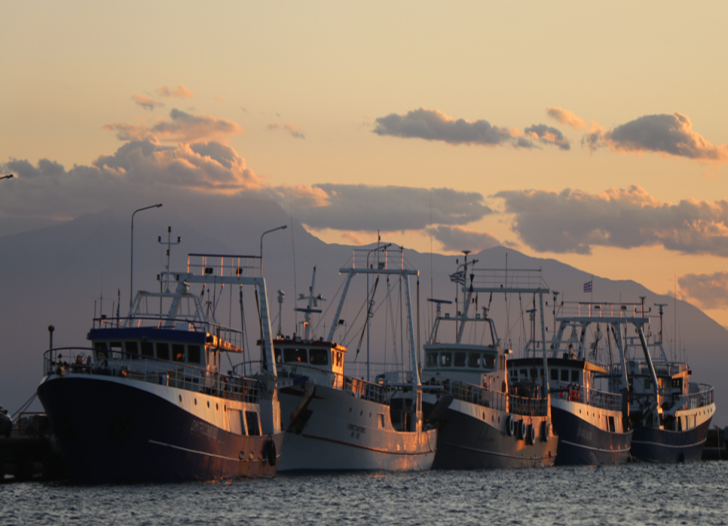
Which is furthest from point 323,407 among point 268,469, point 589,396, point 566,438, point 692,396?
point 692,396

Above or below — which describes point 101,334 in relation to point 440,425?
above

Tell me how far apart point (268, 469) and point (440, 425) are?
1281 centimetres

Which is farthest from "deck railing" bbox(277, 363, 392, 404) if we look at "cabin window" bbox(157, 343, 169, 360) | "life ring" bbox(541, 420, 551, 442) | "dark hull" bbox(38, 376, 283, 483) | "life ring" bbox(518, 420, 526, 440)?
"life ring" bbox(541, 420, 551, 442)

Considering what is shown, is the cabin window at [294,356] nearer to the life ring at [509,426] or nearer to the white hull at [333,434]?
the white hull at [333,434]

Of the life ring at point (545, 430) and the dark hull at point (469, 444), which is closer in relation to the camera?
the dark hull at point (469, 444)

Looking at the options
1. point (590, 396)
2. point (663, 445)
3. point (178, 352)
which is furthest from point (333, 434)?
point (663, 445)

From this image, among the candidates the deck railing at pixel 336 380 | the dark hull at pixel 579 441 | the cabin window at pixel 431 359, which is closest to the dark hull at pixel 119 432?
the deck railing at pixel 336 380

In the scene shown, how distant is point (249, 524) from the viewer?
2911cm

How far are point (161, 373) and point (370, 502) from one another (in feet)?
27.7

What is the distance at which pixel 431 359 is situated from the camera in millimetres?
55844

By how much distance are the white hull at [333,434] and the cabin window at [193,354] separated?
5.10m

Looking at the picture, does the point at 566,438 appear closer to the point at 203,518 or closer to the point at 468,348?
the point at 468,348

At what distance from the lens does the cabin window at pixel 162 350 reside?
37.6m

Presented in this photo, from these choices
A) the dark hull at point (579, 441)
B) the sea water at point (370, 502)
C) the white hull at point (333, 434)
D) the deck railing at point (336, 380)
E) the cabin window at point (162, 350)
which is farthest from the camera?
the dark hull at point (579, 441)
